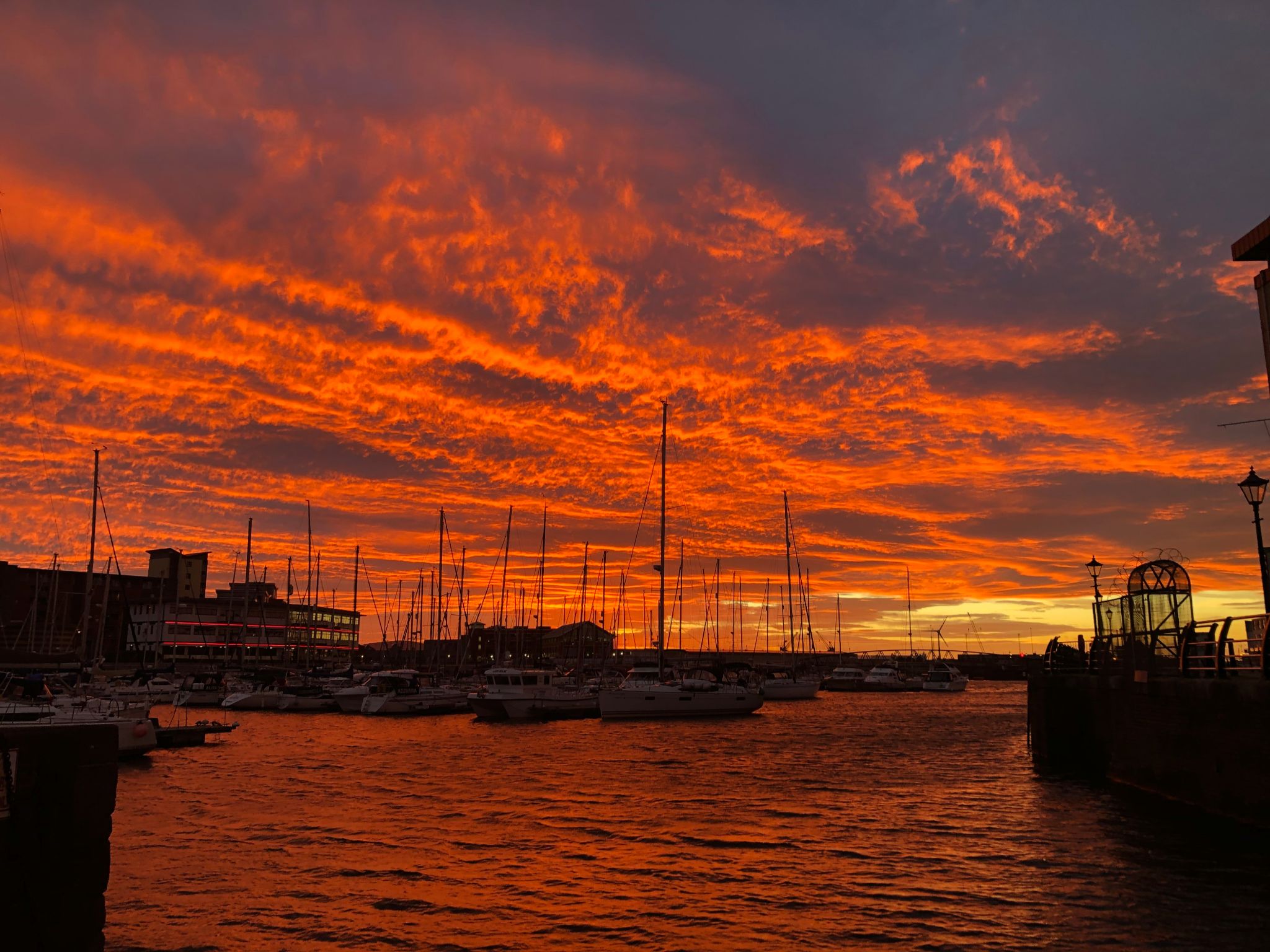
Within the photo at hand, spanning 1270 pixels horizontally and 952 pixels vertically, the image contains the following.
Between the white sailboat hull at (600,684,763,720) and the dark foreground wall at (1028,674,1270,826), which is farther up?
the dark foreground wall at (1028,674,1270,826)

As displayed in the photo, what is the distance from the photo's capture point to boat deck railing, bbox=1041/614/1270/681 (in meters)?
23.0

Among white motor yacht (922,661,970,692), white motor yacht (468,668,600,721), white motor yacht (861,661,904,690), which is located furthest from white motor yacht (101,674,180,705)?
white motor yacht (922,661,970,692)

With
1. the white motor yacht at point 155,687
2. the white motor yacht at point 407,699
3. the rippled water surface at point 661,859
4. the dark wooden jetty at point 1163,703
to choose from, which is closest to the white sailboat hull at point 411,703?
the white motor yacht at point 407,699

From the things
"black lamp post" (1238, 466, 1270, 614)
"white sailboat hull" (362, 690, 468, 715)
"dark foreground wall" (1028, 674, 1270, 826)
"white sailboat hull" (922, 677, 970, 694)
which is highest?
"black lamp post" (1238, 466, 1270, 614)

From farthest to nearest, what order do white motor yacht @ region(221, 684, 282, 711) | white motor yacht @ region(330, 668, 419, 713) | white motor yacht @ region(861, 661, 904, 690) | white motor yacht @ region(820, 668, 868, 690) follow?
white motor yacht @ region(820, 668, 868, 690) < white motor yacht @ region(861, 661, 904, 690) < white motor yacht @ region(221, 684, 282, 711) < white motor yacht @ region(330, 668, 419, 713)

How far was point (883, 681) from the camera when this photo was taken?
152 meters

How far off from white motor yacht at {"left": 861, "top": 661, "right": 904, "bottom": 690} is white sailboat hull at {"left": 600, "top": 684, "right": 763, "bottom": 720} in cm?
8333

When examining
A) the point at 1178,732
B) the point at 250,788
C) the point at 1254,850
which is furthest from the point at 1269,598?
the point at 250,788

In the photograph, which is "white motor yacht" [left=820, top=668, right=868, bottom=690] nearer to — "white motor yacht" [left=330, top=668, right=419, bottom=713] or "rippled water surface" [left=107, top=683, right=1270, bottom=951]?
"white motor yacht" [left=330, top=668, right=419, bottom=713]

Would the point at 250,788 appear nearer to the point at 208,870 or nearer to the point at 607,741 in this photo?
the point at 208,870

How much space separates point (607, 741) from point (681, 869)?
33022mm

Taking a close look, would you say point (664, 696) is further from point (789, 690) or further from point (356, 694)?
point (789, 690)

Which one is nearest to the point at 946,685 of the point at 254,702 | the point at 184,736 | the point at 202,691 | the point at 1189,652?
the point at 254,702

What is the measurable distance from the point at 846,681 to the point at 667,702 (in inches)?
3635
